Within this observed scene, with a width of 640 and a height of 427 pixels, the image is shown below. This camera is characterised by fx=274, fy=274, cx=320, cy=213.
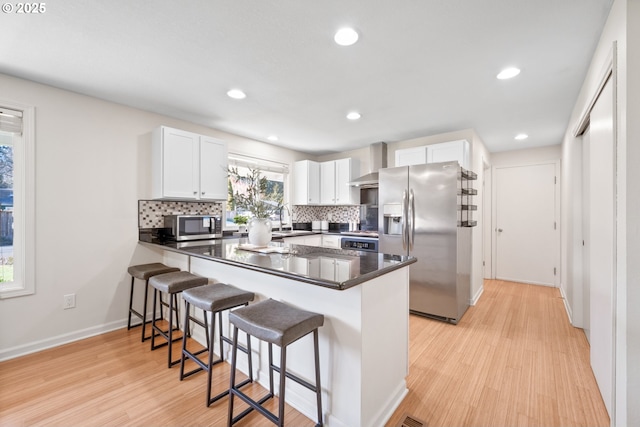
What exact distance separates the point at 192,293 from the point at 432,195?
2643mm

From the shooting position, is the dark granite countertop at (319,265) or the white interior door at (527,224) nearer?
the dark granite countertop at (319,265)

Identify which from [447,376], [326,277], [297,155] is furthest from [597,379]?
[297,155]

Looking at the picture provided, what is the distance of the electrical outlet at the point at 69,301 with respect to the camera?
8.57 ft

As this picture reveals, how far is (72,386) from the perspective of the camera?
77.6 inches

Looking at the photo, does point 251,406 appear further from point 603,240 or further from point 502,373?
point 603,240

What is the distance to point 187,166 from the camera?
10.6 feet

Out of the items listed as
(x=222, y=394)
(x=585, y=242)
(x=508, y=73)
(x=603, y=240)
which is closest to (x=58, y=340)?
(x=222, y=394)

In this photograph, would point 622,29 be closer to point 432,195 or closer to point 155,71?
point 432,195

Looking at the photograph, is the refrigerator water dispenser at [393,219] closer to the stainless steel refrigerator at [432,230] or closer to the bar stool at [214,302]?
the stainless steel refrigerator at [432,230]

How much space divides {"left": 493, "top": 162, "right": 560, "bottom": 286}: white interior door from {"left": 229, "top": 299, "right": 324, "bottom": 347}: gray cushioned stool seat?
→ 4808 mm

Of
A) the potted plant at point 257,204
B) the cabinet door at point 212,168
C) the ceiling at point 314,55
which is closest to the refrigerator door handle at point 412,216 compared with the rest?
the ceiling at point 314,55

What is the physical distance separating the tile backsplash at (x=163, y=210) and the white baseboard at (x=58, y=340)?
108cm

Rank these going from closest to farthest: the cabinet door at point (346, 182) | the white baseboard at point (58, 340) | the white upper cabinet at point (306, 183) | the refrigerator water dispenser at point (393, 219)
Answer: the white baseboard at point (58, 340)
the refrigerator water dispenser at point (393, 219)
the cabinet door at point (346, 182)
the white upper cabinet at point (306, 183)

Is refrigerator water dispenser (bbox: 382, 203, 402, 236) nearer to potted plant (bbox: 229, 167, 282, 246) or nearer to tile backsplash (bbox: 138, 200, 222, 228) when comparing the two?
potted plant (bbox: 229, 167, 282, 246)
